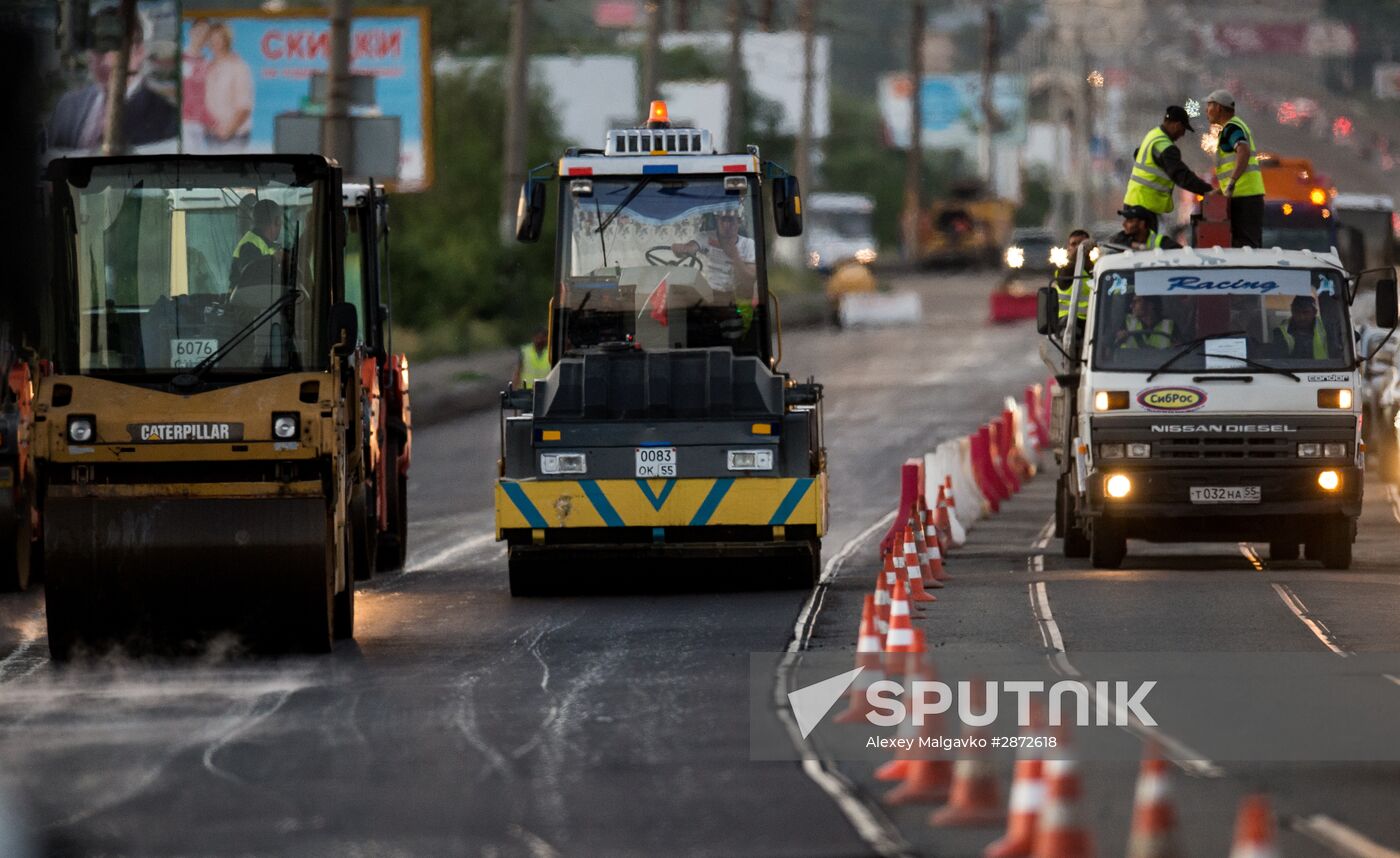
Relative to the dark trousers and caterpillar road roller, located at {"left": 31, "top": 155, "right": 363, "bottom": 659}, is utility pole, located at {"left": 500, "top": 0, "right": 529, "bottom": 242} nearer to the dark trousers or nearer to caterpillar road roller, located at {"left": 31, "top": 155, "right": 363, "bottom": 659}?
the dark trousers

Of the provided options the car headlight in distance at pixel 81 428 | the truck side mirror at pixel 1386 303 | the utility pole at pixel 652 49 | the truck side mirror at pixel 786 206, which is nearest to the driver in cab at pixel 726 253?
the truck side mirror at pixel 786 206

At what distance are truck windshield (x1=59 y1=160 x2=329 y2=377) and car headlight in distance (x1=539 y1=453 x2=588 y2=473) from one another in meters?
2.74

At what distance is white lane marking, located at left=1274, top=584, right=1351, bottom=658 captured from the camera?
1554 centimetres

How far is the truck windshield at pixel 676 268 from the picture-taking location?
65.1 feet

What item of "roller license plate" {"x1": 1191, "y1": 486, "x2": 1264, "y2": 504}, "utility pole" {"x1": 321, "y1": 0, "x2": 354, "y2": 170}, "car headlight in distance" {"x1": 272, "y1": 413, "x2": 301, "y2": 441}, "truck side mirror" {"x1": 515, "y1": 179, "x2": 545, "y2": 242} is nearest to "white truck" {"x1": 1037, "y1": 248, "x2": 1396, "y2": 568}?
"roller license plate" {"x1": 1191, "y1": 486, "x2": 1264, "y2": 504}

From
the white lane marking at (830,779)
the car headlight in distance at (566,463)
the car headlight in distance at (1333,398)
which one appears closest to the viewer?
the white lane marking at (830,779)

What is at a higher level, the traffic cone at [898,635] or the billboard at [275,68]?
the billboard at [275,68]

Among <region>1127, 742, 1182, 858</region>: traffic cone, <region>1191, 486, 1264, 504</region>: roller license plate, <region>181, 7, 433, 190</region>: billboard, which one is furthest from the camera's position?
<region>181, 7, 433, 190</region>: billboard

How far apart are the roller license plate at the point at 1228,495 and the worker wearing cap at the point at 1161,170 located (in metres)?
2.75

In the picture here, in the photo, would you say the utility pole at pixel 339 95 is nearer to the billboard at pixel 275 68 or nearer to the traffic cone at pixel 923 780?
the billboard at pixel 275 68

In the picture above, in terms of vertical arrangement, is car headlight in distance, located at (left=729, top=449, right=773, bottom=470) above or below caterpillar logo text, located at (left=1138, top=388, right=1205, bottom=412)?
below

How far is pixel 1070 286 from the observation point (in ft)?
74.3

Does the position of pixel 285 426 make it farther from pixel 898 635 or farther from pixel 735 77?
pixel 735 77

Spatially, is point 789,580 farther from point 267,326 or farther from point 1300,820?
point 1300,820
